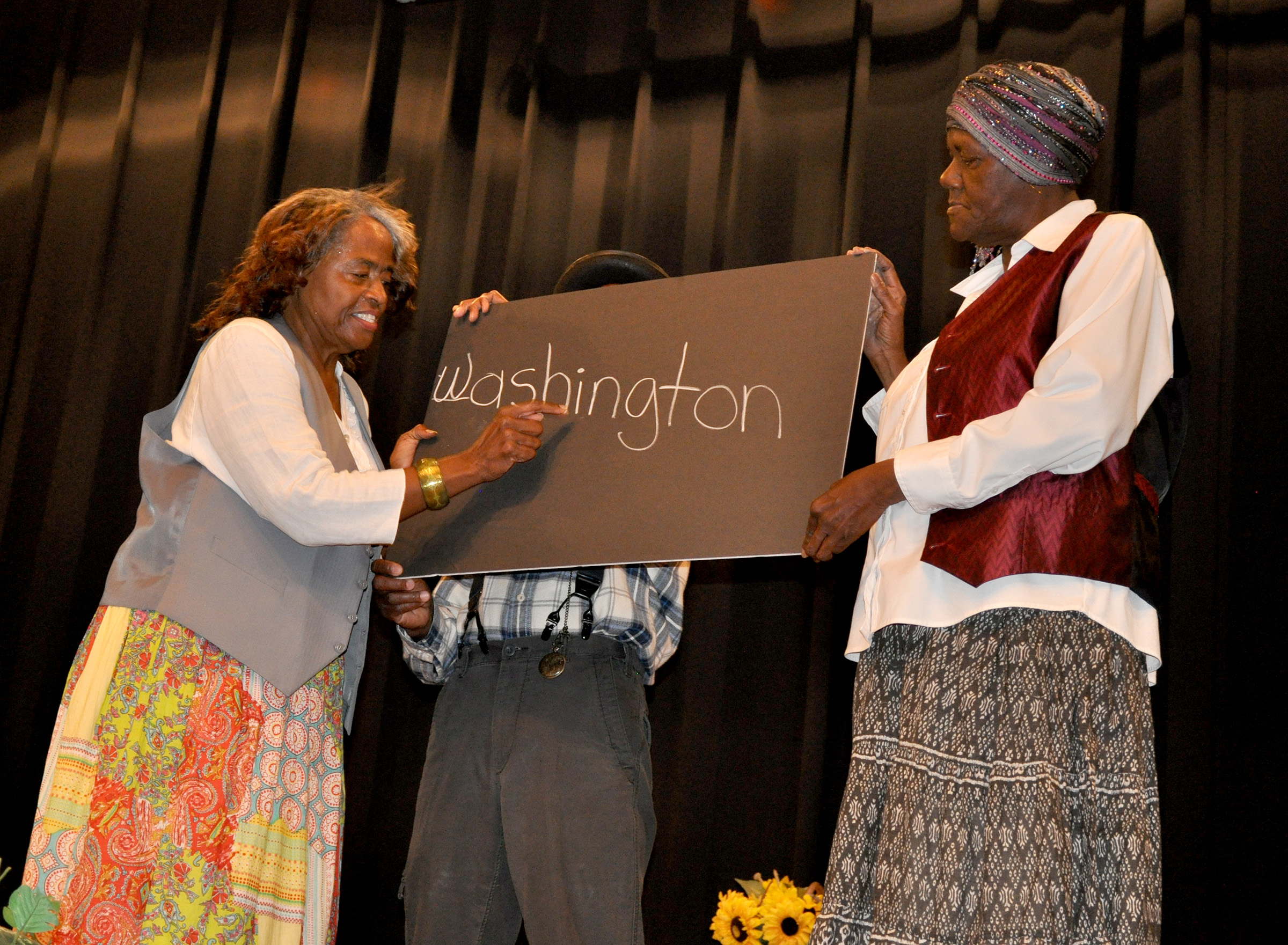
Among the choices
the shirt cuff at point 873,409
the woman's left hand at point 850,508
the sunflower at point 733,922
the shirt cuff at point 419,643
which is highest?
the shirt cuff at point 873,409

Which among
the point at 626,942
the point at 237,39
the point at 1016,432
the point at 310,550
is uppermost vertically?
the point at 237,39

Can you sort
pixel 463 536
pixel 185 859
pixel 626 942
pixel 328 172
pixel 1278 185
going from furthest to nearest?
pixel 328 172 → pixel 1278 185 → pixel 463 536 → pixel 626 942 → pixel 185 859

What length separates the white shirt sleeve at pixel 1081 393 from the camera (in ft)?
5.54

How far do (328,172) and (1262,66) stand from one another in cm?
263

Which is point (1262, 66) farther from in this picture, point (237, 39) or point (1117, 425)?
point (237, 39)

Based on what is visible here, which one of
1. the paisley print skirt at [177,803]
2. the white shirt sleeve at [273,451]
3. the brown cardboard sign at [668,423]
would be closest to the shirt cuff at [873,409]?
the brown cardboard sign at [668,423]

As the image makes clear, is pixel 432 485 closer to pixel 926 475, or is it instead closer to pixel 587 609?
pixel 587 609

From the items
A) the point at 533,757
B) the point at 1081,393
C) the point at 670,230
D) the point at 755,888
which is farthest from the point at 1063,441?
→ the point at 670,230

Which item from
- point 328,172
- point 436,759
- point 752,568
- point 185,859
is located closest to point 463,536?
point 436,759

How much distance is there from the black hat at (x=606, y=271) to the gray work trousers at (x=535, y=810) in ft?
2.69

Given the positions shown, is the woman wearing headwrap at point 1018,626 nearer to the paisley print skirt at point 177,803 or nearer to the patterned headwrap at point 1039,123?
the patterned headwrap at point 1039,123

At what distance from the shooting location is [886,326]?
7.62 ft

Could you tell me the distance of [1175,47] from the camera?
2938 mm

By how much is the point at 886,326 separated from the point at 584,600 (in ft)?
2.56
